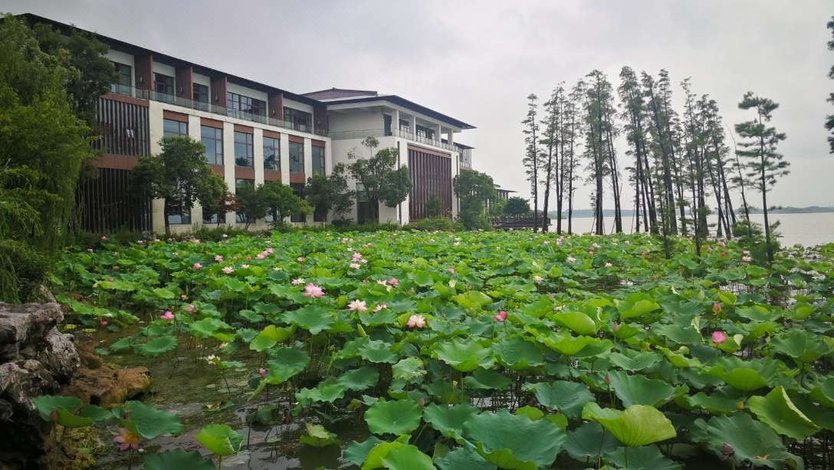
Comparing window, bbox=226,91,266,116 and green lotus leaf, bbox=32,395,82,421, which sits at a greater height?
window, bbox=226,91,266,116

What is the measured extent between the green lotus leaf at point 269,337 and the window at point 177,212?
2092cm

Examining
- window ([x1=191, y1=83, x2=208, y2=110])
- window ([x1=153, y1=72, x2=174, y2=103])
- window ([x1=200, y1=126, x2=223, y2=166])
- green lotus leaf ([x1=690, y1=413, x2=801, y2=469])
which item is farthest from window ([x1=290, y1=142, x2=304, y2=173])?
green lotus leaf ([x1=690, y1=413, x2=801, y2=469])

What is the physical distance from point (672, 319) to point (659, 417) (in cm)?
206

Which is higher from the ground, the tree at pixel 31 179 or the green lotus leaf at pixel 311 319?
the tree at pixel 31 179

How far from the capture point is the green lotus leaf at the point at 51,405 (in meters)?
1.96

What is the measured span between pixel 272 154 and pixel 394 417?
31.4 m

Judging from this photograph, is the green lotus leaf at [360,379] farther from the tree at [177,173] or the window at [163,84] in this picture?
the window at [163,84]

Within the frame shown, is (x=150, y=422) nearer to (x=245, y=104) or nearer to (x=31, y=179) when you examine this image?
(x=31, y=179)

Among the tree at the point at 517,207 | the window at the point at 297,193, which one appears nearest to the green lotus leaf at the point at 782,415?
the window at the point at 297,193

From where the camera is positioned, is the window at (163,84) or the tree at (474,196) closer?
the window at (163,84)

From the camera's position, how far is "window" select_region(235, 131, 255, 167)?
29.3 metres

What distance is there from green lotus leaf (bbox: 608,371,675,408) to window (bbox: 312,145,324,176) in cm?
3427

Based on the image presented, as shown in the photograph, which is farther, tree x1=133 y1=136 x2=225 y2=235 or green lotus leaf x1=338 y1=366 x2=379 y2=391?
tree x1=133 y1=136 x2=225 y2=235

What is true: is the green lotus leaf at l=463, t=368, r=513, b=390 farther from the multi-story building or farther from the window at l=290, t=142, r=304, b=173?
the window at l=290, t=142, r=304, b=173
